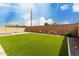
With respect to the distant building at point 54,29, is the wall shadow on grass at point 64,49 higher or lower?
lower

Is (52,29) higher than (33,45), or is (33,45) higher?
(52,29)

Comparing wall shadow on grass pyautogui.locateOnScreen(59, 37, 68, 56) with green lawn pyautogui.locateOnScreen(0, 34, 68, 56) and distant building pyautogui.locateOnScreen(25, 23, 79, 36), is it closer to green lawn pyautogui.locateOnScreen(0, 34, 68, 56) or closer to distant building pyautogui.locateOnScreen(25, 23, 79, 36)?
green lawn pyautogui.locateOnScreen(0, 34, 68, 56)

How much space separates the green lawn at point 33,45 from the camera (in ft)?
5.98

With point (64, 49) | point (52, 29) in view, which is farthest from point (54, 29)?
point (64, 49)

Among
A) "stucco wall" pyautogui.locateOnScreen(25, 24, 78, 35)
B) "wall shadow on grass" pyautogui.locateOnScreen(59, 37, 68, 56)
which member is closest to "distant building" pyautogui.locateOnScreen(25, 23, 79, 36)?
"stucco wall" pyautogui.locateOnScreen(25, 24, 78, 35)

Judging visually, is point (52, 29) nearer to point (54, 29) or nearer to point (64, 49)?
point (54, 29)

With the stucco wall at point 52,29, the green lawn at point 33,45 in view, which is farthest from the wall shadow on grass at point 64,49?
the stucco wall at point 52,29

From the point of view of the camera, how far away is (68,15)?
184 cm

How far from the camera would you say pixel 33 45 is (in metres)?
1.84

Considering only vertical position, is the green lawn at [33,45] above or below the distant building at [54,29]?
below

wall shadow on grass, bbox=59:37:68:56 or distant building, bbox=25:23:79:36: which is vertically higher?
distant building, bbox=25:23:79:36

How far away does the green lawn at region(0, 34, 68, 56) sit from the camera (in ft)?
5.98

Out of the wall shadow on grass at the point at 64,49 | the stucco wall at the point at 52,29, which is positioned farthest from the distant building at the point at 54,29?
the wall shadow on grass at the point at 64,49

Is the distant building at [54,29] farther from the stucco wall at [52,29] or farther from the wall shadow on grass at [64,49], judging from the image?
the wall shadow on grass at [64,49]
